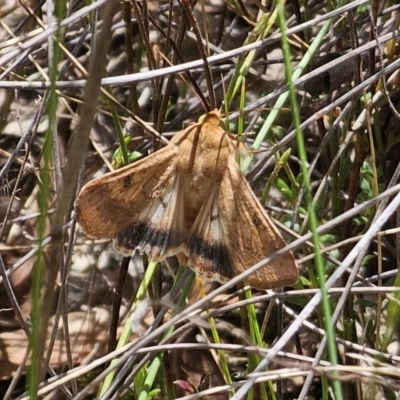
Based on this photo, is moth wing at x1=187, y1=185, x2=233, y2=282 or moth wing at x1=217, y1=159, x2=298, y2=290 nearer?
moth wing at x1=217, y1=159, x2=298, y2=290

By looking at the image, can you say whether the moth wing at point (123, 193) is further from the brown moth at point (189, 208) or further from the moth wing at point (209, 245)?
the moth wing at point (209, 245)

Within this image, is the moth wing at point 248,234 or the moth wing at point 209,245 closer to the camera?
the moth wing at point 248,234

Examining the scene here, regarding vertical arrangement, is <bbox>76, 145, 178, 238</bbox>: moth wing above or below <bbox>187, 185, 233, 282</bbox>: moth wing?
above

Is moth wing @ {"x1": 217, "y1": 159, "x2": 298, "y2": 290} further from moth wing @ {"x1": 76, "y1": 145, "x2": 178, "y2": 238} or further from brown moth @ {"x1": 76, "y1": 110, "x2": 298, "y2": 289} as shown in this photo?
moth wing @ {"x1": 76, "y1": 145, "x2": 178, "y2": 238}

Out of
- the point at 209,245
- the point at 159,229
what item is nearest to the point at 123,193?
the point at 159,229

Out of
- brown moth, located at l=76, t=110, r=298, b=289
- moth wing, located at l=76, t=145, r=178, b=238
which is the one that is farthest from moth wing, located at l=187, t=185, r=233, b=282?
moth wing, located at l=76, t=145, r=178, b=238

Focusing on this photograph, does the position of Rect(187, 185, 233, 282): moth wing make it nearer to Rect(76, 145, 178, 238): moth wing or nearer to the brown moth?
the brown moth

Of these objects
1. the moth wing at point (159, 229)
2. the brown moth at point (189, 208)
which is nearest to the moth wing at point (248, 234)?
the brown moth at point (189, 208)

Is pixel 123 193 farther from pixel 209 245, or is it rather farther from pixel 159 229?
pixel 209 245
